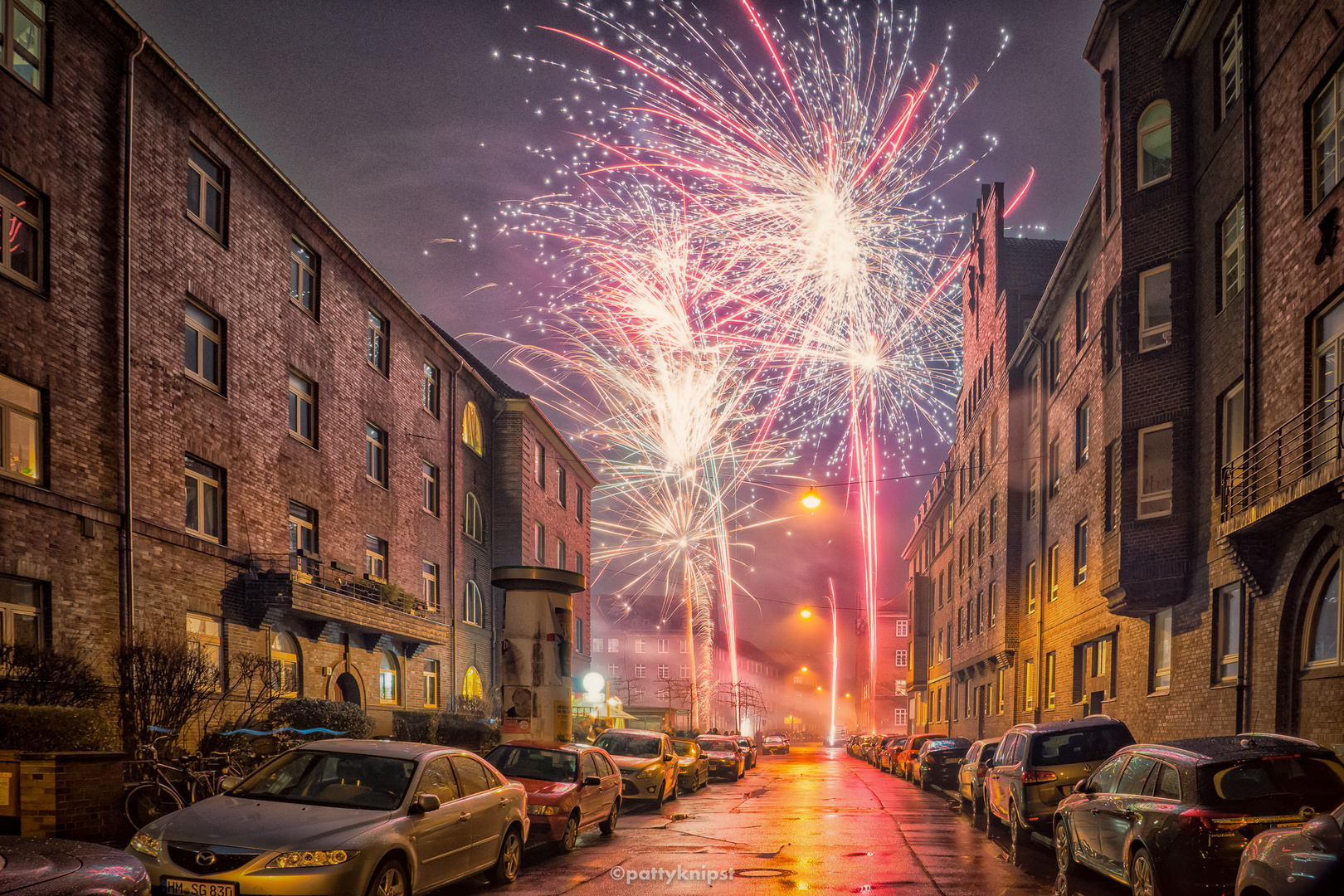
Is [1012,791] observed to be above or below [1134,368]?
below

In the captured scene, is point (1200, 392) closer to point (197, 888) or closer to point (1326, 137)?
point (1326, 137)

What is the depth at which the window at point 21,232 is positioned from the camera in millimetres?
15453

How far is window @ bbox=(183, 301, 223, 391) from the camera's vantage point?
20.4 m

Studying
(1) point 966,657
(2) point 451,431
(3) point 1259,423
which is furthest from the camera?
(1) point 966,657

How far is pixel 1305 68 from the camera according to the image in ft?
49.9

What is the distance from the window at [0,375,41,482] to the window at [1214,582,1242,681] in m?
17.3

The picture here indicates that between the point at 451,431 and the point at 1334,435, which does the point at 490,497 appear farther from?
the point at 1334,435

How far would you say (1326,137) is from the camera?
14914 mm

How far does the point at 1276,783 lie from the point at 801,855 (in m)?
6.06

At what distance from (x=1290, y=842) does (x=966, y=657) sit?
4131 cm

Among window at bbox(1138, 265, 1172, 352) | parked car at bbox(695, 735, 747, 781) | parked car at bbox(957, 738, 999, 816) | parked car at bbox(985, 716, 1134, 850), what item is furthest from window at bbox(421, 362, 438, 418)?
parked car at bbox(985, 716, 1134, 850)

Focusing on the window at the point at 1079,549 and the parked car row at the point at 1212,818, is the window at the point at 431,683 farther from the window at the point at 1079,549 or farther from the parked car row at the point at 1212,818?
the parked car row at the point at 1212,818

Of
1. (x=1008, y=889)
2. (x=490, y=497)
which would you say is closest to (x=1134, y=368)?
(x=1008, y=889)

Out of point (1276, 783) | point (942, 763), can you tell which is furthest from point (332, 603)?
point (1276, 783)
